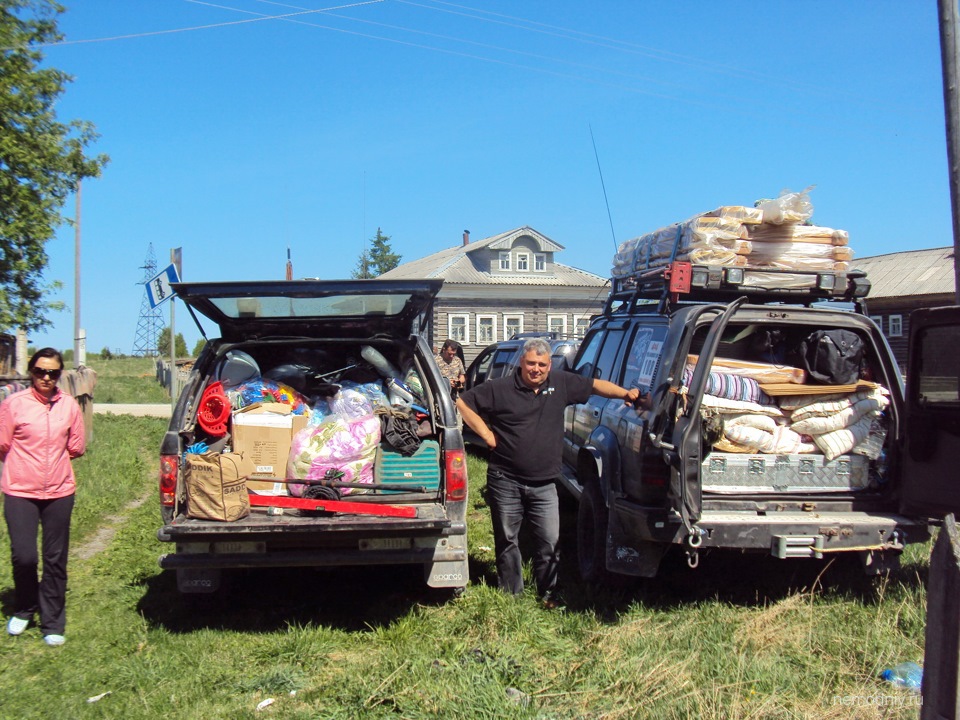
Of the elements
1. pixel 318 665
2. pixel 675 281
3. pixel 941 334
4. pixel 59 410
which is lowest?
pixel 318 665

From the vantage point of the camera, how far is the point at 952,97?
286 inches

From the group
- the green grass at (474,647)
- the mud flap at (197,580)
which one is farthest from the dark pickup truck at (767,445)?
the mud flap at (197,580)

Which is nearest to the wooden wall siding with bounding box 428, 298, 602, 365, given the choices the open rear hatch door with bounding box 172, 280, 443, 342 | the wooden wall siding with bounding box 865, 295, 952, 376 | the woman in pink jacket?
the wooden wall siding with bounding box 865, 295, 952, 376

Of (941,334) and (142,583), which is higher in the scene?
(941,334)

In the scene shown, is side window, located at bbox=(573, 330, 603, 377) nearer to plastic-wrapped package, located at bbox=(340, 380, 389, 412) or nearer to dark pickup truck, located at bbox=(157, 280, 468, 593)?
dark pickup truck, located at bbox=(157, 280, 468, 593)

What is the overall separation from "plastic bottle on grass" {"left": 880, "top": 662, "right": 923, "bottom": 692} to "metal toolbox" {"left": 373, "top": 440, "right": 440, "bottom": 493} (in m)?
2.69

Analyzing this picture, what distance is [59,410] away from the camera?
5.46m

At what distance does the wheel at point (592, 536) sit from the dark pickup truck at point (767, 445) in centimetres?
2

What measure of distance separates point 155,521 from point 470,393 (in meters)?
4.49

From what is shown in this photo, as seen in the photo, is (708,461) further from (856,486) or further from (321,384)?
(321,384)

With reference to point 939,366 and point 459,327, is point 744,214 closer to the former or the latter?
point 939,366

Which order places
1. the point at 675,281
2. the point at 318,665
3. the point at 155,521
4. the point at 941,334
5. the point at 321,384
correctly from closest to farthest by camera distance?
the point at 318,665
the point at 941,334
the point at 675,281
the point at 321,384
the point at 155,521

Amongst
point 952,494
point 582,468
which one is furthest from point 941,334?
point 582,468

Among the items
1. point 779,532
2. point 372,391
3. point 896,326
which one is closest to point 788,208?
point 779,532
